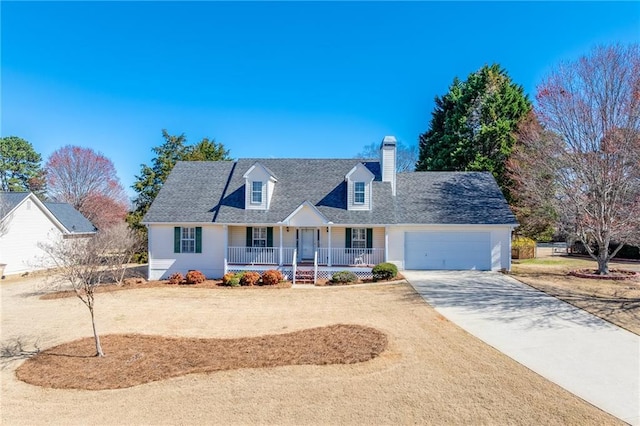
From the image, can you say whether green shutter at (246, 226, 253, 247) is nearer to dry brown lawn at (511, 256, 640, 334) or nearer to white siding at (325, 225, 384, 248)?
white siding at (325, 225, 384, 248)

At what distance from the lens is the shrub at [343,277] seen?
59.5 feet

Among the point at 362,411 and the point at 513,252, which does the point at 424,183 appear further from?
the point at 362,411

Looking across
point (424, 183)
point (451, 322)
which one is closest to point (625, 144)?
point (424, 183)

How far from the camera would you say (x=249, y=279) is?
18.3 m

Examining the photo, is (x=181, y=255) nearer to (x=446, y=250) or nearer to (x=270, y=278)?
(x=270, y=278)

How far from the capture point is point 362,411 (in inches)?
247

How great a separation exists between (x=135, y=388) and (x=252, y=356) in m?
2.56

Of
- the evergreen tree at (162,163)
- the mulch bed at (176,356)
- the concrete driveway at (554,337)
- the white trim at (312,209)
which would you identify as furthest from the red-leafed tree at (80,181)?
the concrete driveway at (554,337)

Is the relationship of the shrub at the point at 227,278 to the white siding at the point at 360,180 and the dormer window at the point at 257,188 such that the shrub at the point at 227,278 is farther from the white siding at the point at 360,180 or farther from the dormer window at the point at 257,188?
the white siding at the point at 360,180

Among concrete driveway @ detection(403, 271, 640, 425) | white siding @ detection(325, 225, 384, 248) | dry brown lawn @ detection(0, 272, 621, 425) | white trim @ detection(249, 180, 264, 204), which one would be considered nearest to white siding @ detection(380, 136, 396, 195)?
white siding @ detection(325, 225, 384, 248)

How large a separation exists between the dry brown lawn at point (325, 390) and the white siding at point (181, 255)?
860 centimetres

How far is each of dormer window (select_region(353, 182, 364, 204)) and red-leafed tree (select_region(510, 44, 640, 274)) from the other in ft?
36.0

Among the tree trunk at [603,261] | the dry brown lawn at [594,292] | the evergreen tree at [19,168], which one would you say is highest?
the evergreen tree at [19,168]

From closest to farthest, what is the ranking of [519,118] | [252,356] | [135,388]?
1. [135,388]
2. [252,356]
3. [519,118]
